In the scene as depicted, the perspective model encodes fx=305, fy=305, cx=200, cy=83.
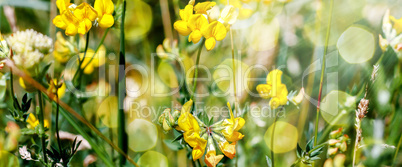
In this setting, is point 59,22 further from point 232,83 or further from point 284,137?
point 284,137

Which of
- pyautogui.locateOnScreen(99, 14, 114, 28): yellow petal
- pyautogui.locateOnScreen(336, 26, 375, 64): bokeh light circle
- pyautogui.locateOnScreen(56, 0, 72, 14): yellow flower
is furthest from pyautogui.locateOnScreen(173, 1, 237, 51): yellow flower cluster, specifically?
pyautogui.locateOnScreen(336, 26, 375, 64): bokeh light circle

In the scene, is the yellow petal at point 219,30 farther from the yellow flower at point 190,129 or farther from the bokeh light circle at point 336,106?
the bokeh light circle at point 336,106

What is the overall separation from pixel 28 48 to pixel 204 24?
0.39 m

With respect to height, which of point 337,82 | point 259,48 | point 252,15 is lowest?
point 337,82

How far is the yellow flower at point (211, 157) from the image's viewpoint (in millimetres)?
679

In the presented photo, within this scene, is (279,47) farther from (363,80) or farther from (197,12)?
(197,12)

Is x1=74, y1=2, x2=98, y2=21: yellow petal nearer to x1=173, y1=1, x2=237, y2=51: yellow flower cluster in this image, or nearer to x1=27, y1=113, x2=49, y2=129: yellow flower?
x1=173, y1=1, x2=237, y2=51: yellow flower cluster

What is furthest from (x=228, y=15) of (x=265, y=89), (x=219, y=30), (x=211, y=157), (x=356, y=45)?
(x=356, y=45)

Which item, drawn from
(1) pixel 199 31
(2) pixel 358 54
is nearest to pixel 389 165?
A: (2) pixel 358 54

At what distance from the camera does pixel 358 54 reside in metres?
1.13

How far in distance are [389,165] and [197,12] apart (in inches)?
30.9

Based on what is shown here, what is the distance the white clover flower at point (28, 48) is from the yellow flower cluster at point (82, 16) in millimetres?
54

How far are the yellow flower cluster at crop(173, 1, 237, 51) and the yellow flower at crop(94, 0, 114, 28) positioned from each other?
0.16 meters

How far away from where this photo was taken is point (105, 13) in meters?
0.72
